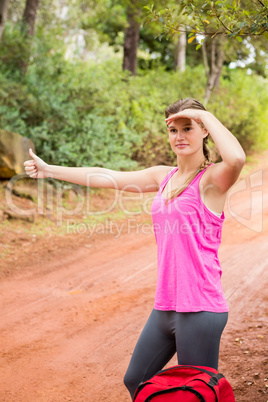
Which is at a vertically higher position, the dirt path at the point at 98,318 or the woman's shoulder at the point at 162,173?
the woman's shoulder at the point at 162,173

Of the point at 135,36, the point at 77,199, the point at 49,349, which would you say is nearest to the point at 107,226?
the point at 77,199

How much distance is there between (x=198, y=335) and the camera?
242 centimetres

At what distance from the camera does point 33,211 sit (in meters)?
9.60

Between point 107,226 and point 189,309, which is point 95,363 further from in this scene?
point 107,226

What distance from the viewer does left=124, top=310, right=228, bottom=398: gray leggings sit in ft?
7.96

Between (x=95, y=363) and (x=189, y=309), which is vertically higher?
(x=189, y=309)

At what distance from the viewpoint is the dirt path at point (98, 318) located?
404 centimetres

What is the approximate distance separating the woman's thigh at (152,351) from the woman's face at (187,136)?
38.7 inches

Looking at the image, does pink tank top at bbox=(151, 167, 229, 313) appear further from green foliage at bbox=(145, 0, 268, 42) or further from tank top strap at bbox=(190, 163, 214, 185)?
green foliage at bbox=(145, 0, 268, 42)

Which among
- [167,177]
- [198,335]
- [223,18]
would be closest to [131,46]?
[223,18]

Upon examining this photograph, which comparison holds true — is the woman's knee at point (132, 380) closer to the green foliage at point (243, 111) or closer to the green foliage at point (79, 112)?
the green foliage at point (79, 112)

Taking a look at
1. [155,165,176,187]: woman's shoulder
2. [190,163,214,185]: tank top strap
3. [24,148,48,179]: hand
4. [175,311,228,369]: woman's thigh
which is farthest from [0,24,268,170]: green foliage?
[175,311,228,369]: woman's thigh

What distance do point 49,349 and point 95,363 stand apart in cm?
58

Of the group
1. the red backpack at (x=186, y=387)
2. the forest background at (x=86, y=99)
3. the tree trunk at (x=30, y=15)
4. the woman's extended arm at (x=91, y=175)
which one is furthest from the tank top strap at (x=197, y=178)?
the tree trunk at (x=30, y=15)
